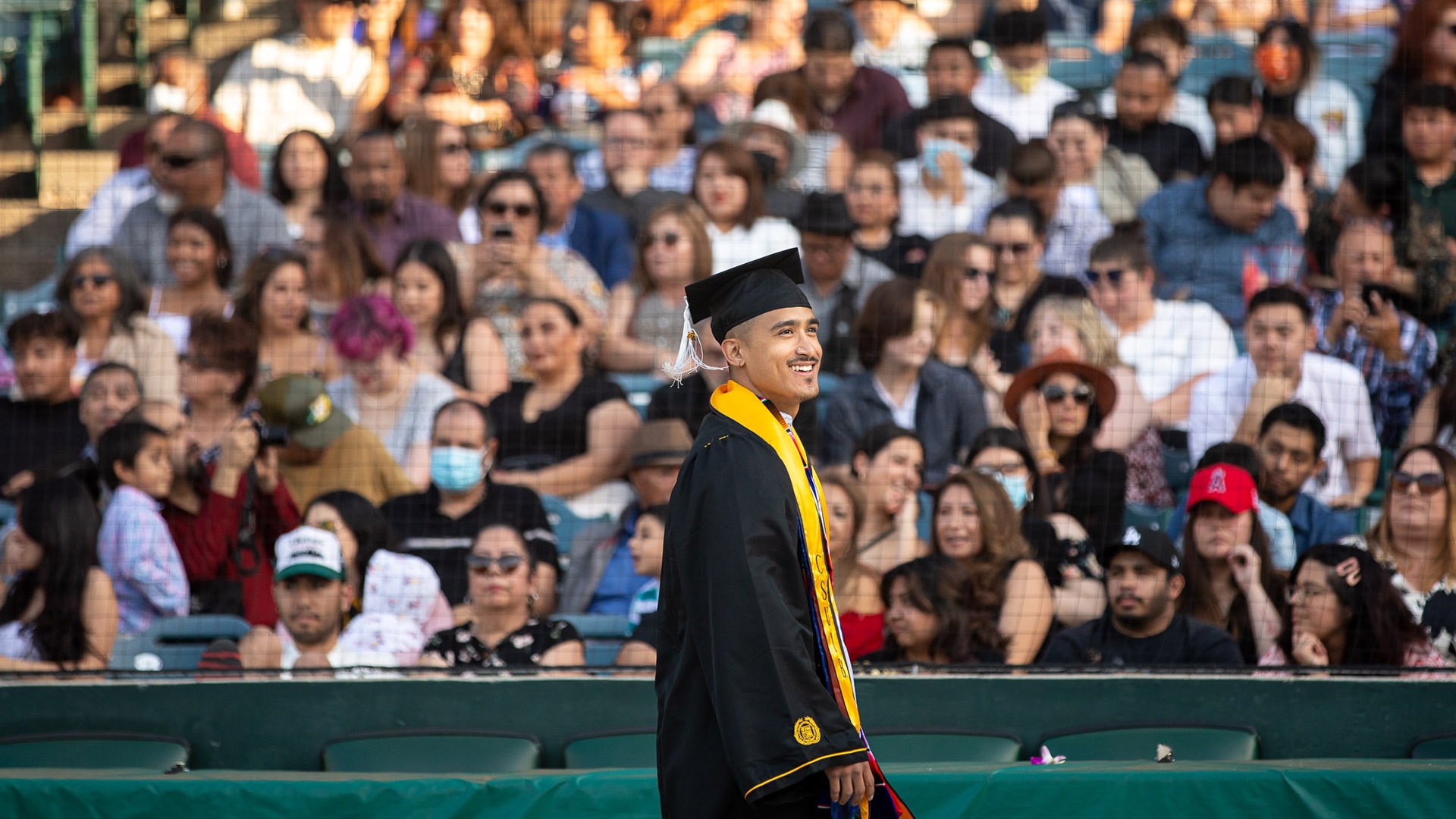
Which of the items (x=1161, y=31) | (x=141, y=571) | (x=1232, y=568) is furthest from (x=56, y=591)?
(x=1161, y=31)

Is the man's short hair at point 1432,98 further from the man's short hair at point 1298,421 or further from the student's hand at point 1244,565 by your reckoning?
the student's hand at point 1244,565

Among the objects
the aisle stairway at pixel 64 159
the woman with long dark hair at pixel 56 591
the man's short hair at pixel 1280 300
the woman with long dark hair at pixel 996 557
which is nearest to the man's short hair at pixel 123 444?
the woman with long dark hair at pixel 56 591

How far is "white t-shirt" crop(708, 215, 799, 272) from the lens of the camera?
22.1ft

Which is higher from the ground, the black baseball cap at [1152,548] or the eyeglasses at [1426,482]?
the eyeglasses at [1426,482]

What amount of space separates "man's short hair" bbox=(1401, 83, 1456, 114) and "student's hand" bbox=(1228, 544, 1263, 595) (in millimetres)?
2500

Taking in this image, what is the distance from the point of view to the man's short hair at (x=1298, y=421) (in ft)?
18.9

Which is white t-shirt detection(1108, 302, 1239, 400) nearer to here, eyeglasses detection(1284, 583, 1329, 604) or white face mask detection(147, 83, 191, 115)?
eyeglasses detection(1284, 583, 1329, 604)

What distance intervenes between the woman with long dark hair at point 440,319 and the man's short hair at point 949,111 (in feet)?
7.20

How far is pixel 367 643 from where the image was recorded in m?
5.42

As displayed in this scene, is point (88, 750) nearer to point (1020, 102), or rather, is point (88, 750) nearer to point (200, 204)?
point (200, 204)

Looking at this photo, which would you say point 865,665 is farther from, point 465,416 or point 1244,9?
point 1244,9

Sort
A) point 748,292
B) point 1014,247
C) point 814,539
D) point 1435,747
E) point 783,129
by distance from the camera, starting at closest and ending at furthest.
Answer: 1. point 814,539
2. point 748,292
3. point 1435,747
4. point 1014,247
5. point 783,129

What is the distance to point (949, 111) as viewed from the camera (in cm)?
719

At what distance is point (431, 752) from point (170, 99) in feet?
14.9
